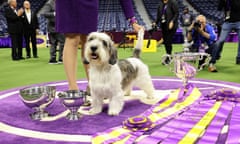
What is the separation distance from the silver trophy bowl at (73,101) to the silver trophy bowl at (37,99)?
6.1 inches

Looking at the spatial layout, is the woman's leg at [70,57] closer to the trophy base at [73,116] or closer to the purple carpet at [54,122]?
the purple carpet at [54,122]

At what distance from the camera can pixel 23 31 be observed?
931 centimetres

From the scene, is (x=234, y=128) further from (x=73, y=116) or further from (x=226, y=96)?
(x=73, y=116)

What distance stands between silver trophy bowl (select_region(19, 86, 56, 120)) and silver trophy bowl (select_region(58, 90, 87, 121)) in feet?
0.51

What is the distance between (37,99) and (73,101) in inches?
14.9

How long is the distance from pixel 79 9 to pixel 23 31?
6.59 metres

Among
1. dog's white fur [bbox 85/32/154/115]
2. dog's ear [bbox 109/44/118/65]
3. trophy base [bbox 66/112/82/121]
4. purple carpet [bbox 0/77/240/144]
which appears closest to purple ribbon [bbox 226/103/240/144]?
purple carpet [bbox 0/77/240/144]

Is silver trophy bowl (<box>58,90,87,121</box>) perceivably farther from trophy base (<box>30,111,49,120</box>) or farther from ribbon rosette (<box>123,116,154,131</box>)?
ribbon rosette (<box>123,116,154,131</box>)

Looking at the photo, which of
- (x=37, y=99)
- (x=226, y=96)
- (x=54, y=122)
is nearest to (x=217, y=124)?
(x=226, y=96)

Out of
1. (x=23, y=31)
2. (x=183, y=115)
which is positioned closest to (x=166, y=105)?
(x=183, y=115)

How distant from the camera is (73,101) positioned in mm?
2736

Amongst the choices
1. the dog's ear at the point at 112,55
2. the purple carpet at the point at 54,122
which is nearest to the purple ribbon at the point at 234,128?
the purple carpet at the point at 54,122

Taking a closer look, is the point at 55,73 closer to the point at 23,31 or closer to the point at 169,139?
the point at 23,31

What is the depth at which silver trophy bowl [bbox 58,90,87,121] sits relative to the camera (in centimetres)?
273
